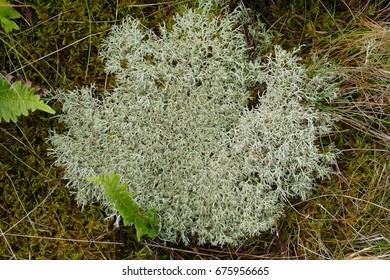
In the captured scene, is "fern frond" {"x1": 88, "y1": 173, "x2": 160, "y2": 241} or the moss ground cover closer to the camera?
"fern frond" {"x1": 88, "y1": 173, "x2": 160, "y2": 241}

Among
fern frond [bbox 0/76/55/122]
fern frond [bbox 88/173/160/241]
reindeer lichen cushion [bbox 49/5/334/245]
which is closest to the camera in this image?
fern frond [bbox 88/173/160/241]

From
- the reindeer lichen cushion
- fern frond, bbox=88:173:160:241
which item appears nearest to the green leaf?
the reindeer lichen cushion

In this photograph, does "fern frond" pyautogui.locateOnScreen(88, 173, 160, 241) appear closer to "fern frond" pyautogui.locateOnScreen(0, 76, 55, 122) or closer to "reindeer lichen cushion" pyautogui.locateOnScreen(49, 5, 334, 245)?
"reindeer lichen cushion" pyautogui.locateOnScreen(49, 5, 334, 245)

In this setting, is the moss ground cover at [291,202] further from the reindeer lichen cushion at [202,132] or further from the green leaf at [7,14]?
the green leaf at [7,14]

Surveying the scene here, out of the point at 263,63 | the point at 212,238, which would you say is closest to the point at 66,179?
the point at 212,238

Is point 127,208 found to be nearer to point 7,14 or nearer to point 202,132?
point 202,132

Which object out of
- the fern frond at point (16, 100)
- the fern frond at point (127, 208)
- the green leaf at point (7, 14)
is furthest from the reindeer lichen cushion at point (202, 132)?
the green leaf at point (7, 14)

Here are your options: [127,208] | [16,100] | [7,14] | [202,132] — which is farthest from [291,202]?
[7,14]
